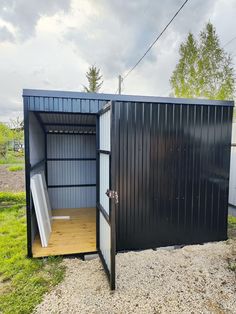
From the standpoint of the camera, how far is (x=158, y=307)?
79.4 inches

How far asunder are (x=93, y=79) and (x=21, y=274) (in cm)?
2000

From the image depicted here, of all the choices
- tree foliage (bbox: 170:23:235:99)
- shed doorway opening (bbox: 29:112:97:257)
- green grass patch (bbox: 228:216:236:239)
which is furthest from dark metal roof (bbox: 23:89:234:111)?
tree foliage (bbox: 170:23:235:99)

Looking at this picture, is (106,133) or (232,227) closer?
(106,133)

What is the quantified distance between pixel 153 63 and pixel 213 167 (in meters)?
7.22

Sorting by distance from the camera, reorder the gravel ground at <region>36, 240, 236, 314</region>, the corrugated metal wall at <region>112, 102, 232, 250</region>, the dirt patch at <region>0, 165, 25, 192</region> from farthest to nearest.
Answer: the dirt patch at <region>0, 165, 25, 192</region>, the corrugated metal wall at <region>112, 102, 232, 250</region>, the gravel ground at <region>36, 240, 236, 314</region>

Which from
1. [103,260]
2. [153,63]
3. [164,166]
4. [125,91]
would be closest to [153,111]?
[164,166]

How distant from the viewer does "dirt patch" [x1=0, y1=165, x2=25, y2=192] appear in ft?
22.3

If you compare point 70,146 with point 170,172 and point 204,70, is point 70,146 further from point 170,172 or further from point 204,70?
point 204,70

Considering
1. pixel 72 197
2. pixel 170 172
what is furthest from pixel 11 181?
pixel 170 172

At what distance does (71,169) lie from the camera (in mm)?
5328

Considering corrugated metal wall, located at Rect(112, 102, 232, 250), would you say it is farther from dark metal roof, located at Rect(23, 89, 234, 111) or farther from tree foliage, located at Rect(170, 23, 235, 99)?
tree foliage, located at Rect(170, 23, 235, 99)

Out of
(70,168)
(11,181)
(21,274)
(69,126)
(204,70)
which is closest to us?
(21,274)

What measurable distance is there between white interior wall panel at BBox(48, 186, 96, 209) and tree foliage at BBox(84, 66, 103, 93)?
53.8 feet

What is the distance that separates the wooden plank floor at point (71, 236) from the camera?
3.06m
